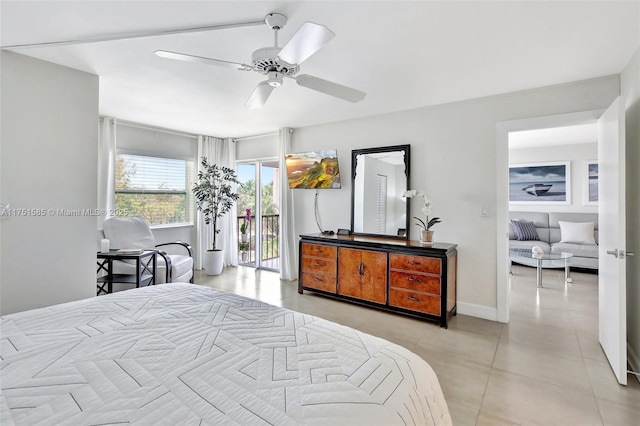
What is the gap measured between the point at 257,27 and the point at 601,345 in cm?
388

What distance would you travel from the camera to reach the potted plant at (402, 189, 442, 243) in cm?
359

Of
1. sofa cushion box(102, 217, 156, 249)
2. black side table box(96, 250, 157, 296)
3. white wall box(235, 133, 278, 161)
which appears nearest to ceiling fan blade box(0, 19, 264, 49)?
black side table box(96, 250, 157, 296)

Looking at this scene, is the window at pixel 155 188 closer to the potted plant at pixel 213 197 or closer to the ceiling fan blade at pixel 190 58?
the potted plant at pixel 213 197

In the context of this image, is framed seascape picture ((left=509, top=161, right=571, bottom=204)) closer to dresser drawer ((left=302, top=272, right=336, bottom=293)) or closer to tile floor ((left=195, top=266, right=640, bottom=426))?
tile floor ((left=195, top=266, right=640, bottom=426))

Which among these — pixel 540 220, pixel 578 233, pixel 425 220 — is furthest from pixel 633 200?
pixel 540 220

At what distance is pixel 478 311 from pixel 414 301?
0.78 m

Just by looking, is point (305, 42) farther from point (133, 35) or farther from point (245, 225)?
point (245, 225)

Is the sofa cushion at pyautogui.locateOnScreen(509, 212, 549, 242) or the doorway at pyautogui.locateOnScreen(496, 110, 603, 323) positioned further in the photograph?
the sofa cushion at pyautogui.locateOnScreen(509, 212, 549, 242)

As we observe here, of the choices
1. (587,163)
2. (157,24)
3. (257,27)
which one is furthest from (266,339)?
(587,163)

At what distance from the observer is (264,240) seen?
240 inches

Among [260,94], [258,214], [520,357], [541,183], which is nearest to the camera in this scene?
[260,94]

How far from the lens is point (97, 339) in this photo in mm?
1345

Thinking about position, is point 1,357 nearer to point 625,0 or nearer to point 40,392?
point 40,392

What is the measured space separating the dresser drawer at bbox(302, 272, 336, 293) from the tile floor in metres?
0.15
